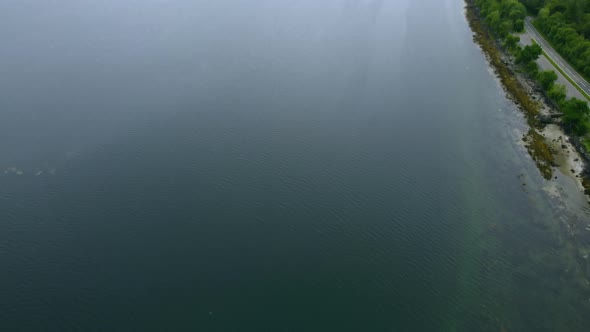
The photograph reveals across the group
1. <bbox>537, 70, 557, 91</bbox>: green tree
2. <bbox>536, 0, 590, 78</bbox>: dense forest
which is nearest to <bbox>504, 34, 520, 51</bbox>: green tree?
<bbox>536, 0, 590, 78</bbox>: dense forest

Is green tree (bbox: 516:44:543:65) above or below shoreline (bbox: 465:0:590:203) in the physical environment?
above

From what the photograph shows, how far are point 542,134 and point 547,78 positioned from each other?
18.3 ft

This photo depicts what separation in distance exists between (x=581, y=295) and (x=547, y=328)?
8.72ft

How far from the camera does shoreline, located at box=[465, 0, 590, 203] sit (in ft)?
74.7

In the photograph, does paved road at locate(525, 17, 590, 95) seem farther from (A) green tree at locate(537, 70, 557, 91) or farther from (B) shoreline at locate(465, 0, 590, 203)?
(B) shoreline at locate(465, 0, 590, 203)

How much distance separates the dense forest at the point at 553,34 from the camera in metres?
24.9

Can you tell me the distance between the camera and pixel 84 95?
92.7 feet

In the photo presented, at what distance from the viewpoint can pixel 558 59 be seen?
31766 millimetres

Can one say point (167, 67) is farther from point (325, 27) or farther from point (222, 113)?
point (325, 27)

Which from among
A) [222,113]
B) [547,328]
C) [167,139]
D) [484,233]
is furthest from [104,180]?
[547,328]

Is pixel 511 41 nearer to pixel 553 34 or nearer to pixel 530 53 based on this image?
pixel 530 53

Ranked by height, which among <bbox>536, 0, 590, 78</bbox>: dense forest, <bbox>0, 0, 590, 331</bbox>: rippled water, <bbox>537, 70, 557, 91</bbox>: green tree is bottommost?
<bbox>0, 0, 590, 331</bbox>: rippled water

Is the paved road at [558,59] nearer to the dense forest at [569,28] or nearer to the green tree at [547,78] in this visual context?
the dense forest at [569,28]

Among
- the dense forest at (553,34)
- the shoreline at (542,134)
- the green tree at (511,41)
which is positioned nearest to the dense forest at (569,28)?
the dense forest at (553,34)
